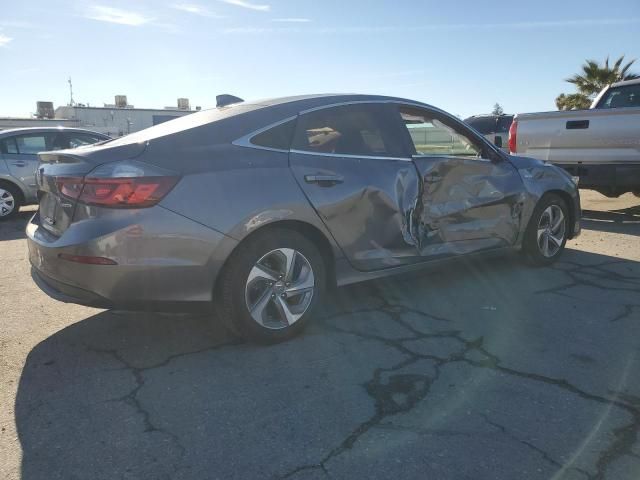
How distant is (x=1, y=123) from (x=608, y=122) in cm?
3962

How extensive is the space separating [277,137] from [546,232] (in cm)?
→ 333

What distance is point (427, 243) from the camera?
4.45 metres

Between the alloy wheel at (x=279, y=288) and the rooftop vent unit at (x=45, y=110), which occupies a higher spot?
the rooftop vent unit at (x=45, y=110)

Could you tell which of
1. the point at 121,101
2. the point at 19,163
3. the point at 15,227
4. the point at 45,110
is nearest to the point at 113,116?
the point at 121,101

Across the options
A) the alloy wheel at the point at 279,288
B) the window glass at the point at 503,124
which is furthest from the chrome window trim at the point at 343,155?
the window glass at the point at 503,124

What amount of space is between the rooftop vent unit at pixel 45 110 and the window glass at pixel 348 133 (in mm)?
42866

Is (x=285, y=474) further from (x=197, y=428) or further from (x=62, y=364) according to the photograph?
(x=62, y=364)

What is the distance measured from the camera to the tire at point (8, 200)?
9352 millimetres

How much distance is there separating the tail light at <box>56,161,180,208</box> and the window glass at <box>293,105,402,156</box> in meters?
1.01

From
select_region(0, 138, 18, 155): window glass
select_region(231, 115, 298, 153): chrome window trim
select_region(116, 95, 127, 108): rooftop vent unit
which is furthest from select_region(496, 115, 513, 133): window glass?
select_region(116, 95, 127, 108): rooftop vent unit

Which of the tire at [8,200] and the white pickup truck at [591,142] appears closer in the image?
the white pickup truck at [591,142]

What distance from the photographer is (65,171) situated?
3303 millimetres

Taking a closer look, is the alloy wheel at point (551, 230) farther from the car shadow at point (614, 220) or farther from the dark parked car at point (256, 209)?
the car shadow at point (614, 220)

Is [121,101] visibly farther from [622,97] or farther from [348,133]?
[348,133]
